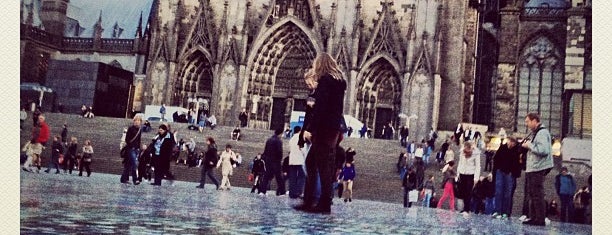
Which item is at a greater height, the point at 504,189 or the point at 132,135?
the point at 132,135

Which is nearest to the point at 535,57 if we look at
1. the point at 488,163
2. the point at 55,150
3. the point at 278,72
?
the point at 278,72

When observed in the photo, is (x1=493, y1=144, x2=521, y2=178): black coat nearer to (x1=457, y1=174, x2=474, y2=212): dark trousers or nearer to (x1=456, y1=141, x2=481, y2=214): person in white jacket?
(x1=456, y1=141, x2=481, y2=214): person in white jacket

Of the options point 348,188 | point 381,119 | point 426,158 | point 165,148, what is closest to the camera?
point 165,148

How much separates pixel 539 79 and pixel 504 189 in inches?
552

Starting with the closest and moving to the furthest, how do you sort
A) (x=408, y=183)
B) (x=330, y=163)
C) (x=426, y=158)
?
1. (x=330, y=163)
2. (x=408, y=183)
3. (x=426, y=158)

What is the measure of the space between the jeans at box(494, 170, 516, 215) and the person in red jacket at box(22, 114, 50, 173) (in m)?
5.86

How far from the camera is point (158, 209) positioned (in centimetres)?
441

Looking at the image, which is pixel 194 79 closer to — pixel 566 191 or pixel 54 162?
pixel 54 162

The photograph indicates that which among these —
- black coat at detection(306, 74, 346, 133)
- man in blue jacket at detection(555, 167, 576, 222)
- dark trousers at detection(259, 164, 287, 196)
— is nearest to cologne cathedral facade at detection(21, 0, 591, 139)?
dark trousers at detection(259, 164, 287, 196)

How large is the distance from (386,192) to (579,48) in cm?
949

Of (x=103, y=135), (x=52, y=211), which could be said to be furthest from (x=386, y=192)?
(x=52, y=211)

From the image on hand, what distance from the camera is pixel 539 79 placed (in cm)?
2028
